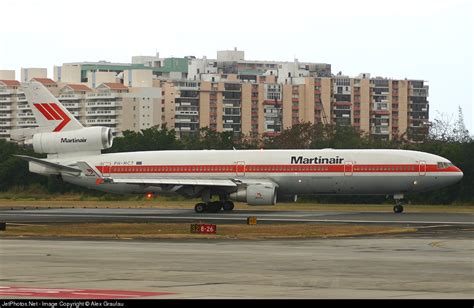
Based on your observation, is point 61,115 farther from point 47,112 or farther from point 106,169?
point 106,169

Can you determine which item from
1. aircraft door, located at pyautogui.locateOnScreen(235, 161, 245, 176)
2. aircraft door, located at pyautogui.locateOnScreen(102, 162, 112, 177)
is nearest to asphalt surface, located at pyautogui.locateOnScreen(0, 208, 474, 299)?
aircraft door, located at pyautogui.locateOnScreen(235, 161, 245, 176)

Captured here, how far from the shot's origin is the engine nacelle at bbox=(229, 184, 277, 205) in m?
69.8

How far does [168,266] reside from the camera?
1170 inches

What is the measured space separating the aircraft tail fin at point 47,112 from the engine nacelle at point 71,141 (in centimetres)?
69

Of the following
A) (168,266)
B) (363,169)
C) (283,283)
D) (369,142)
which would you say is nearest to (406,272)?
(283,283)

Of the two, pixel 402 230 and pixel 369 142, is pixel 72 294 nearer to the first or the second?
pixel 402 230

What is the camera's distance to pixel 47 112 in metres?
76.8

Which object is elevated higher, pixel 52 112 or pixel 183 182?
pixel 52 112

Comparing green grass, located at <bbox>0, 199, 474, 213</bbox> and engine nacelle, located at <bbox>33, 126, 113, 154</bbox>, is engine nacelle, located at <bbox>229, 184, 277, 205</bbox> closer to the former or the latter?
green grass, located at <bbox>0, 199, 474, 213</bbox>

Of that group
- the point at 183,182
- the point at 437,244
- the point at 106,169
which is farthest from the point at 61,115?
the point at 437,244

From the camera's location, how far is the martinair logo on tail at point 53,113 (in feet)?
252

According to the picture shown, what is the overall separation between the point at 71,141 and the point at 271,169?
14.2 meters
